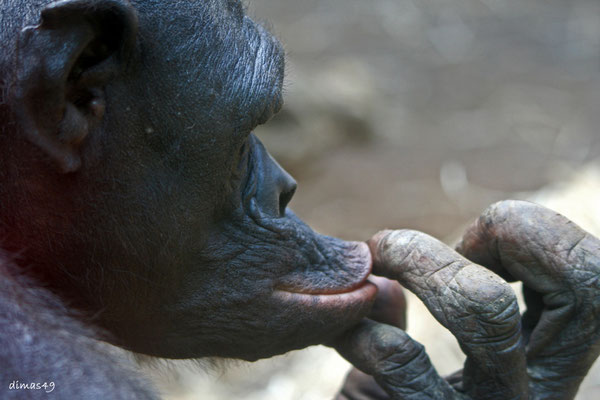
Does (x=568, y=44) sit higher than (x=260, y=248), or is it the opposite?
(x=568, y=44)

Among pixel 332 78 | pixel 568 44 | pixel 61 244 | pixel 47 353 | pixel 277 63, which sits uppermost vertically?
pixel 568 44

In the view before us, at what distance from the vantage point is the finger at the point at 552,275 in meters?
1.42

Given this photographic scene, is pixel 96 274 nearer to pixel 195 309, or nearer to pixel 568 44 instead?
pixel 195 309

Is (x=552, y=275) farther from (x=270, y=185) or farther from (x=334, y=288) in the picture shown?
(x=270, y=185)

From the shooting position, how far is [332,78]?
17.7 feet

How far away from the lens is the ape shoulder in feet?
3.18

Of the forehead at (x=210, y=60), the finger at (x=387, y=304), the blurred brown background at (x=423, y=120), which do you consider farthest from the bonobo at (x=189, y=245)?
the blurred brown background at (x=423, y=120)

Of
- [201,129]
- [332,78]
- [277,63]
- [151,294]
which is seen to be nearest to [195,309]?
[151,294]

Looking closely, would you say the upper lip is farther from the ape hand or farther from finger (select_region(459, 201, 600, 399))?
finger (select_region(459, 201, 600, 399))

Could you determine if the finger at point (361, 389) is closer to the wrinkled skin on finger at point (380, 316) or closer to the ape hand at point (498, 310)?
the wrinkled skin on finger at point (380, 316)

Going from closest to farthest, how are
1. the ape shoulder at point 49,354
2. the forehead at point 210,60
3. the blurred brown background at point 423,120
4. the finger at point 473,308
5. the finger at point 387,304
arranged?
the ape shoulder at point 49,354, the forehead at point 210,60, the finger at point 473,308, the finger at point 387,304, the blurred brown background at point 423,120

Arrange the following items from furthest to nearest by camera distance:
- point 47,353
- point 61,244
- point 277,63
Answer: point 277,63 → point 61,244 → point 47,353

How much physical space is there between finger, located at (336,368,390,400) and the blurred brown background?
0.92 meters

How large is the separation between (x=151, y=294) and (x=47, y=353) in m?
0.28
